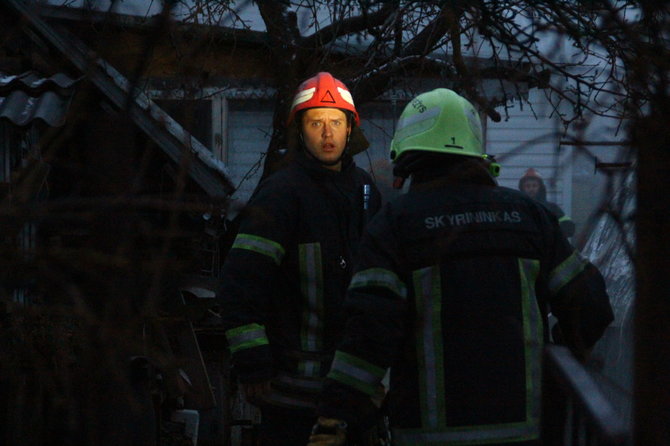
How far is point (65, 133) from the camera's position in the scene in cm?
225

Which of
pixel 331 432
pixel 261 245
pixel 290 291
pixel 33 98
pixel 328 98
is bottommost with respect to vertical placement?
pixel 331 432

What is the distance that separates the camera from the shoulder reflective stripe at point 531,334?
318 cm

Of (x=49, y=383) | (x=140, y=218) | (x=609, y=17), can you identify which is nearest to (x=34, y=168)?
(x=140, y=218)

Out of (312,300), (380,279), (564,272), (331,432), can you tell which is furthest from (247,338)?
(564,272)

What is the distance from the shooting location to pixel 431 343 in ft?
10.4

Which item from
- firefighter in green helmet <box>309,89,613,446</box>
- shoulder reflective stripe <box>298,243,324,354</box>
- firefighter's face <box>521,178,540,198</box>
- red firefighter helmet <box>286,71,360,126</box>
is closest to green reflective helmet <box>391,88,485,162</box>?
firefighter in green helmet <box>309,89,613,446</box>

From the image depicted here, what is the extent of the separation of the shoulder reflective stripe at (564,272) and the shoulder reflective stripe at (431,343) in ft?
1.34

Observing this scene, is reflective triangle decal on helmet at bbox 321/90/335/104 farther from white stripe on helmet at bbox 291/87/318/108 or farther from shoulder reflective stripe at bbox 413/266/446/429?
shoulder reflective stripe at bbox 413/266/446/429

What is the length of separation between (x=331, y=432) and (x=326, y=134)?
1.65 metres

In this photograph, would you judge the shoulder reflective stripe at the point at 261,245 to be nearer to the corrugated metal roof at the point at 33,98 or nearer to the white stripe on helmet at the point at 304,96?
the white stripe on helmet at the point at 304,96

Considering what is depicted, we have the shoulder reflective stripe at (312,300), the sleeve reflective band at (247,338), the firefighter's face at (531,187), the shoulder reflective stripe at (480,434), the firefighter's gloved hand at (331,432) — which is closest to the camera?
the shoulder reflective stripe at (480,434)

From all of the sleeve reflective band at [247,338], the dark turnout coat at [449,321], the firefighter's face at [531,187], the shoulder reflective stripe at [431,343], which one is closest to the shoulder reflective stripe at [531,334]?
the dark turnout coat at [449,321]

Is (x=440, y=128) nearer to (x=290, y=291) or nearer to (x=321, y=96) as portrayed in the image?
(x=290, y=291)

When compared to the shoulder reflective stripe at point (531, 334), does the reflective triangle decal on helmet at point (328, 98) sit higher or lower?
higher
